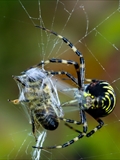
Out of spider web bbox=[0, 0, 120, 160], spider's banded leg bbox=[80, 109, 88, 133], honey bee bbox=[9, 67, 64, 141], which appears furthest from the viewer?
spider web bbox=[0, 0, 120, 160]

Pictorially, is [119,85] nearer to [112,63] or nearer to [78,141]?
[112,63]

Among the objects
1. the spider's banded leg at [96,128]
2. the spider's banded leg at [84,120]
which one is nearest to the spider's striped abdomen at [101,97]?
the spider's banded leg at [84,120]

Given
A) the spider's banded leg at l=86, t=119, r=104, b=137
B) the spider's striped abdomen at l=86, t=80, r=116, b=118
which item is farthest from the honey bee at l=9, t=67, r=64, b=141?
the spider's banded leg at l=86, t=119, r=104, b=137

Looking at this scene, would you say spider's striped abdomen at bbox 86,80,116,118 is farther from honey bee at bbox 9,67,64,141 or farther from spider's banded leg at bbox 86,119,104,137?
honey bee at bbox 9,67,64,141

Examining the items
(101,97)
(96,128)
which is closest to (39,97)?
(101,97)

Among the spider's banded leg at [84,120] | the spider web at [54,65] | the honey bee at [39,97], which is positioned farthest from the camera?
the spider web at [54,65]

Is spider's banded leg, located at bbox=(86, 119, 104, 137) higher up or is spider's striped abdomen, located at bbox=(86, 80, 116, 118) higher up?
spider's striped abdomen, located at bbox=(86, 80, 116, 118)

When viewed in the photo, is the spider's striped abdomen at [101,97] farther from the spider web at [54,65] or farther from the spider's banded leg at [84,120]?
the spider web at [54,65]
